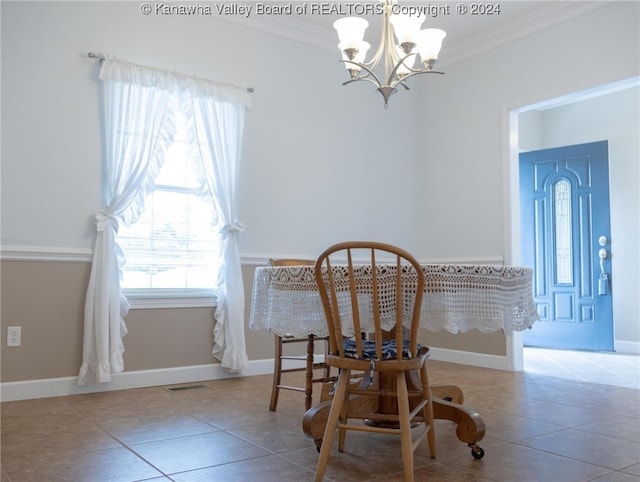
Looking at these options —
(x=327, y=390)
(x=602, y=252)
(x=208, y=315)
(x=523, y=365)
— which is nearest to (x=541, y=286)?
(x=602, y=252)

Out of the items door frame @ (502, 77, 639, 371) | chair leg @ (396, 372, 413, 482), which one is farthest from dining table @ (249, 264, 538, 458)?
door frame @ (502, 77, 639, 371)

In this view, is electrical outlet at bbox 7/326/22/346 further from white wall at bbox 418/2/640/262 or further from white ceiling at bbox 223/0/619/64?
white wall at bbox 418/2/640/262

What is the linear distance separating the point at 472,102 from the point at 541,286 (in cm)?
218

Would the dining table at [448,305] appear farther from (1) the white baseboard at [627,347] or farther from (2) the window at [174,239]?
(1) the white baseboard at [627,347]

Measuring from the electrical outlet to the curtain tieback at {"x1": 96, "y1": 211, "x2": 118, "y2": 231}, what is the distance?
731 mm

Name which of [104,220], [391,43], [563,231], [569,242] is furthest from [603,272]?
[104,220]

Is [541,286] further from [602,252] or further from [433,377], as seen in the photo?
[433,377]

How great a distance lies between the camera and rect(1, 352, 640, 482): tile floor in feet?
6.58

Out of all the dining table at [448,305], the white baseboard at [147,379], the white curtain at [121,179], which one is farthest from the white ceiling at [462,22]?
the dining table at [448,305]

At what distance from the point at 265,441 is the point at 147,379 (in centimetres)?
157

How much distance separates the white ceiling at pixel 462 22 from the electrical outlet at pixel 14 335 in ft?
8.49

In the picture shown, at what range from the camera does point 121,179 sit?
359 centimetres

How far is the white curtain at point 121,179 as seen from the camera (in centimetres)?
342

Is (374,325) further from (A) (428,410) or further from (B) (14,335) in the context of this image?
(B) (14,335)
